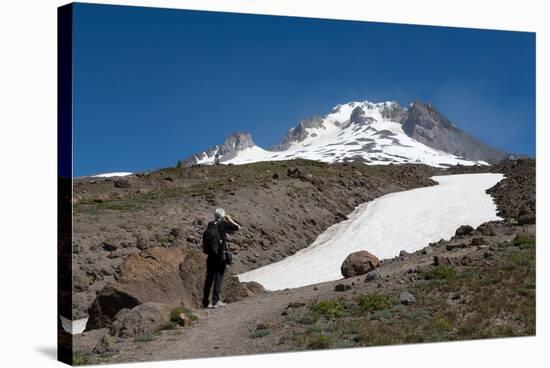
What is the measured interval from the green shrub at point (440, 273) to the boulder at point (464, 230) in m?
2.08

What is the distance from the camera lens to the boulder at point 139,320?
16.6 metres

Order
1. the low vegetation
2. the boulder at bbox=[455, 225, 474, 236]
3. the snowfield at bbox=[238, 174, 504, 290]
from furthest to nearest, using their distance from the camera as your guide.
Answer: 1. the boulder at bbox=[455, 225, 474, 236]
2. the snowfield at bbox=[238, 174, 504, 290]
3. the low vegetation

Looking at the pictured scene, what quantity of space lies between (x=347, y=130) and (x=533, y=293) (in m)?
6.33

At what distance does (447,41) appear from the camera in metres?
20.8

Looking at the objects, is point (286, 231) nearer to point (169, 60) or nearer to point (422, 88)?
point (422, 88)

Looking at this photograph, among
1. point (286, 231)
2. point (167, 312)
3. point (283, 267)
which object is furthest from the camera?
point (286, 231)

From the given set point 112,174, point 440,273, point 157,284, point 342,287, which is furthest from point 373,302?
point 112,174

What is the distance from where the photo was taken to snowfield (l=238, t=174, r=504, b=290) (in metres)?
21.1

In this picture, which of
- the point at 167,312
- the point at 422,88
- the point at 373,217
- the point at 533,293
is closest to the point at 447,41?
the point at 422,88

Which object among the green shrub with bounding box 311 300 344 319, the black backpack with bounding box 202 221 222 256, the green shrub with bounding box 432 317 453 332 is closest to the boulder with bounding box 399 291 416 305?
the green shrub with bounding box 432 317 453 332

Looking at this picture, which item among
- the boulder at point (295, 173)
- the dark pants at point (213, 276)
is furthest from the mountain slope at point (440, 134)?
the dark pants at point (213, 276)

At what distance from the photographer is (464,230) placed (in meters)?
21.7

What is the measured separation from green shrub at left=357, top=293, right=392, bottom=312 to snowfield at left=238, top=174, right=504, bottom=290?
2219 millimetres

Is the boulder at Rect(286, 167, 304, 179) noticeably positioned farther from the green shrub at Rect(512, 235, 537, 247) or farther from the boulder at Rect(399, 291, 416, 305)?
the green shrub at Rect(512, 235, 537, 247)
